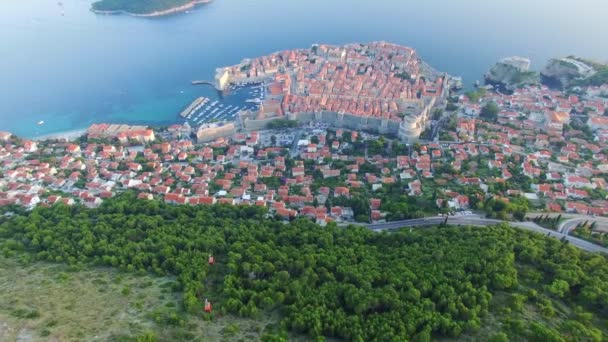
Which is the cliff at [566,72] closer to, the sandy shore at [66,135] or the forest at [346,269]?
the forest at [346,269]

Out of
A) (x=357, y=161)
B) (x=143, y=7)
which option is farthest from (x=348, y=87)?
(x=143, y=7)

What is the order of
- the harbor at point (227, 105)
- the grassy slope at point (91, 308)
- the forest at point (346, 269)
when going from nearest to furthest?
the grassy slope at point (91, 308) < the forest at point (346, 269) < the harbor at point (227, 105)

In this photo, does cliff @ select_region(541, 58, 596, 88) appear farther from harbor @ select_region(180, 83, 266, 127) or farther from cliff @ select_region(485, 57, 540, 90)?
harbor @ select_region(180, 83, 266, 127)

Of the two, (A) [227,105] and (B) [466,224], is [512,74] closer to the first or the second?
(B) [466,224]

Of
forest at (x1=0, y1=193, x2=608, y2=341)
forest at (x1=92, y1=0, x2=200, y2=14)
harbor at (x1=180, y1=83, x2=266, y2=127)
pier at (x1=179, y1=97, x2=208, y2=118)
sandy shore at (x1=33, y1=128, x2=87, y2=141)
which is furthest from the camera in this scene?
forest at (x1=92, y1=0, x2=200, y2=14)

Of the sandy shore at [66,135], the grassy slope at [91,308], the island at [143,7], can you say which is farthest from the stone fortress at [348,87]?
the island at [143,7]

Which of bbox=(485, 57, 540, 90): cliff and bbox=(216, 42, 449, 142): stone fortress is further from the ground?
bbox=(485, 57, 540, 90): cliff

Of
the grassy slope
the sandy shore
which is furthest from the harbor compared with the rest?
the grassy slope
